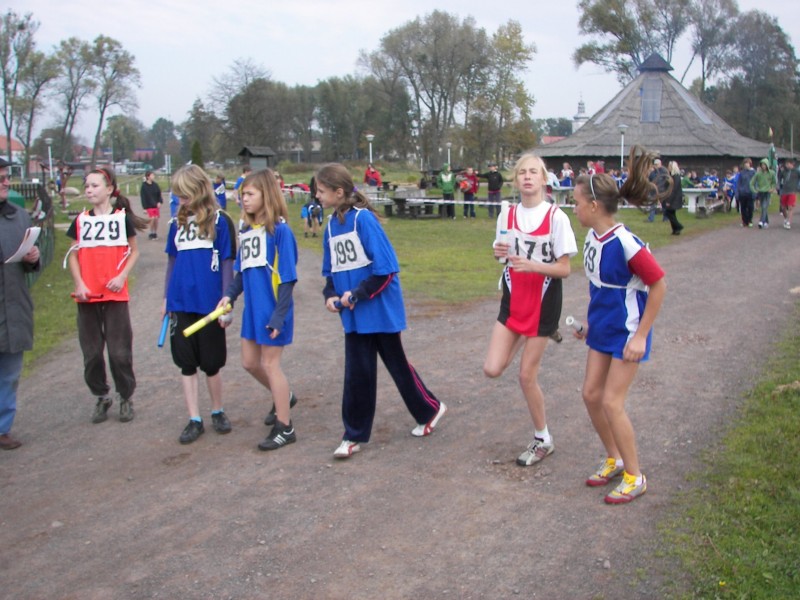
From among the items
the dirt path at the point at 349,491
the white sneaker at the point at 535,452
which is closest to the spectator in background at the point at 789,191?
the dirt path at the point at 349,491

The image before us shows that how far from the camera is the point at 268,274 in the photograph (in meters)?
5.47

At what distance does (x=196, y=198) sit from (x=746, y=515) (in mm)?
4058

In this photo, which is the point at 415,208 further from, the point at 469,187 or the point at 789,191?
the point at 789,191

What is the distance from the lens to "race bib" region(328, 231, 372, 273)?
5.21 m

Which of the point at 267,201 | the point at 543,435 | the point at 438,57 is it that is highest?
the point at 438,57

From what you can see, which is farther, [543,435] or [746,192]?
[746,192]

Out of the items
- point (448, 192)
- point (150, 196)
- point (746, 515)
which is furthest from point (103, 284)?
point (448, 192)

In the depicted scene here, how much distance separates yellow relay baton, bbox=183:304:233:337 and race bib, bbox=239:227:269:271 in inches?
12.2

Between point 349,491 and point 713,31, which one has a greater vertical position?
point 713,31

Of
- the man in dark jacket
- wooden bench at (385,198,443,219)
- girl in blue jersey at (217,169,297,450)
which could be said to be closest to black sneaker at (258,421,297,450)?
girl in blue jersey at (217,169,297,450)

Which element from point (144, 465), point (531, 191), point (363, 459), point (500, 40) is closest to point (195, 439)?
point (144, 465)

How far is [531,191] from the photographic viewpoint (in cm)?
498

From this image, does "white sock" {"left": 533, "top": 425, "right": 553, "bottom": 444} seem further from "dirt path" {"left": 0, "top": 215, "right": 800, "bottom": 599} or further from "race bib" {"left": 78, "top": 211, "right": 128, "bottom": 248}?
"race bib" {"left": 78, "top": 211, "right": 128, "bottom": 248}

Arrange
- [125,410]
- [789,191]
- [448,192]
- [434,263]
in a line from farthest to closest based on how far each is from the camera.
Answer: [448,192], [789,191], [434,263], [125,410]
